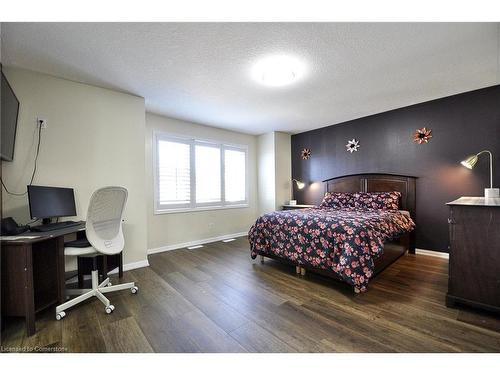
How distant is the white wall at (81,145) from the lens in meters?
2.21

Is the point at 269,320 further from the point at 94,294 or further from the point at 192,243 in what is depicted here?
the point at 192,243

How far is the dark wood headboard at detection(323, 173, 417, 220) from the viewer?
3404 mm

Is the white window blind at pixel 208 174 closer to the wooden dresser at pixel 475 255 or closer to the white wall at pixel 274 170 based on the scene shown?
the white wall at pixel 274 170

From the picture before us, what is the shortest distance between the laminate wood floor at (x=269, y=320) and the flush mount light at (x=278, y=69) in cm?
231

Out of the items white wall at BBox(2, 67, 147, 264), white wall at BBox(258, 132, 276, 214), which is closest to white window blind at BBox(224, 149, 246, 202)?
white wall at BBox(258, 132, 276, 214)

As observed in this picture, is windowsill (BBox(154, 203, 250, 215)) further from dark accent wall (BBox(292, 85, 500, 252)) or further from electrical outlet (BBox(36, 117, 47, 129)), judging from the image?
dark accent wall (BBox(292, 85, 500, 252))

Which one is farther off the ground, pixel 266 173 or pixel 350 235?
pixel 266 173

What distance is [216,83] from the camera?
2.58 m

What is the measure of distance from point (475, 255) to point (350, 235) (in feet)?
3.09

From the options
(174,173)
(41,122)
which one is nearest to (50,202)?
(41,122)

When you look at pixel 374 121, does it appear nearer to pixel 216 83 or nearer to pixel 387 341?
pixel 216 83

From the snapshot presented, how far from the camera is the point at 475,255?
68.7 inches
